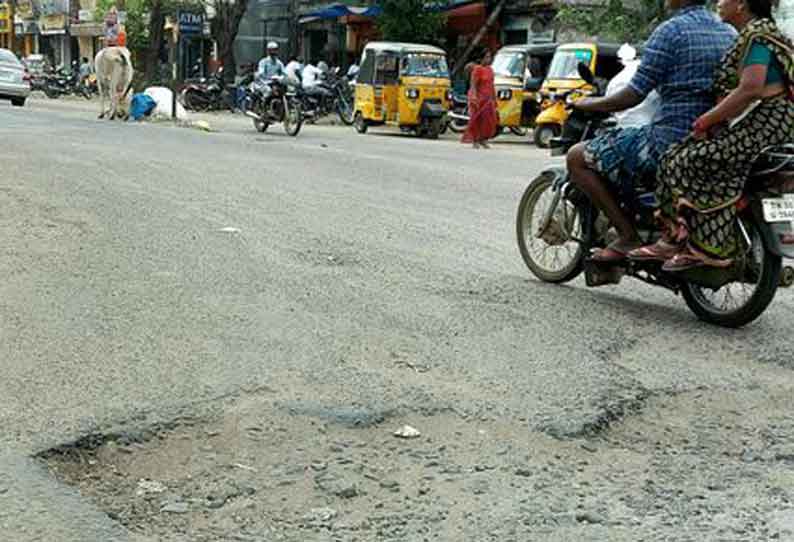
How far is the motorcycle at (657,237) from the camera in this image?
5078 mm

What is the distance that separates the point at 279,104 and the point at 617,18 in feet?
26.1

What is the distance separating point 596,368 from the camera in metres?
4.55

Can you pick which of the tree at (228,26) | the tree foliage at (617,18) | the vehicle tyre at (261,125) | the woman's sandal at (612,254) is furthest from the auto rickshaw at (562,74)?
the tree at (228,26)

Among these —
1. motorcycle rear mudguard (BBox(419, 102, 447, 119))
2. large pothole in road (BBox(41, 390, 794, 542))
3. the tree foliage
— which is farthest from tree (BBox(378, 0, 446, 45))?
large pothole in road (BBox(41, 390, 794, 542))

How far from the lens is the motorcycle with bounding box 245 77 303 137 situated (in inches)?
811

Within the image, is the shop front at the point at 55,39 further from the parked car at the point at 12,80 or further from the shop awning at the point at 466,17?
the shop awning at the point at 466,17

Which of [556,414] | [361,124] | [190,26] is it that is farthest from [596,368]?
[190,26]

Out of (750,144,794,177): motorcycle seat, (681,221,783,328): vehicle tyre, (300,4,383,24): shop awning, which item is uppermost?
(300,4,383,24): shop awning

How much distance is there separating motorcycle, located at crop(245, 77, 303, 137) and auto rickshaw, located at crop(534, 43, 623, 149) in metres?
4.85

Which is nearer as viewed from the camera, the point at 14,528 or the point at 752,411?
the point at 14,528

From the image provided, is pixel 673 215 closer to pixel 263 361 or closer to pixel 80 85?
pixel 263 361

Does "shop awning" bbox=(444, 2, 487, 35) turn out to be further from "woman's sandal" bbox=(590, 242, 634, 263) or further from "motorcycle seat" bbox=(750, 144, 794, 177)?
"motorcycle seat" bbox=(750, 144, 794, 177)

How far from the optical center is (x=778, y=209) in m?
5.07

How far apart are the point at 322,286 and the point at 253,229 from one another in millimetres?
2091
